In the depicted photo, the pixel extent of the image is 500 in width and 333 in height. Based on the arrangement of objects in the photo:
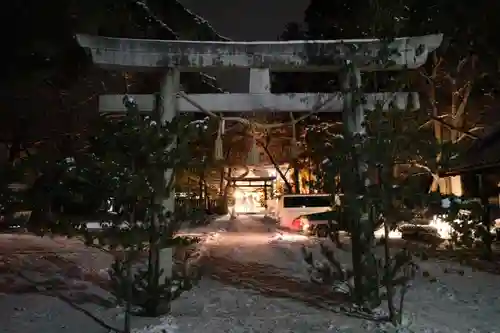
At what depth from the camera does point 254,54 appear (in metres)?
8.77

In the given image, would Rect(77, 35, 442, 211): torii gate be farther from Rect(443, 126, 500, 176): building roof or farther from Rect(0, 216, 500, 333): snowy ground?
Rect(443, 126, 500, 176): building roof

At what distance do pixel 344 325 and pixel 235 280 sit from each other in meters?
3.98

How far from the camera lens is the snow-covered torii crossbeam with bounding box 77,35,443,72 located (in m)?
8.55

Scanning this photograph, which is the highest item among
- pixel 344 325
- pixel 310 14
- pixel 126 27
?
pixel 310 14

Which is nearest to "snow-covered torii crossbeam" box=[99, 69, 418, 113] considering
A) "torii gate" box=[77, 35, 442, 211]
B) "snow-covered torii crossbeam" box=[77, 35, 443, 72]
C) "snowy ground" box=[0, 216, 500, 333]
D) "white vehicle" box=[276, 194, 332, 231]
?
"torii gate" box=[77, 35, 442, 211]

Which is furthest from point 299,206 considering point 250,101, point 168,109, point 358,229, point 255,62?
point 358,229

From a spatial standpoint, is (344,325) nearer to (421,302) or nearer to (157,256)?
(421,302)

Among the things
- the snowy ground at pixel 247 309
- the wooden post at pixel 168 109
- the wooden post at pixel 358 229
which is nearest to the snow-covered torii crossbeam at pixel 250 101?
the wooden post at pixel 168 109

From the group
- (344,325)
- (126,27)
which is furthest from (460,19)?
(344,325)

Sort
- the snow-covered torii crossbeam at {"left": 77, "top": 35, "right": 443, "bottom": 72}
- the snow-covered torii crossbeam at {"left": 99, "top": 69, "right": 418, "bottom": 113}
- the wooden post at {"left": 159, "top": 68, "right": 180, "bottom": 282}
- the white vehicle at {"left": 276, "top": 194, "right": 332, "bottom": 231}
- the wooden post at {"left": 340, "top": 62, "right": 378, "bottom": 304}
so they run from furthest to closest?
the white vehicle at {"left": 276, "top": 194, "right": 332, "bottom": 231}
the snow-covered torii crossbeam at {"left": 99, "top": 69, "right": 418, "bottom": 113}
the snow-covered torii crossbeam at {"left": 77, "top": 35, "right": 443, "bottom": 72}
the wooden post at {"left": 159, "top": 68, "right": 180, "bottom": 282}
the wooden post at {"left": 340, "top": 62, "right": 378, "bottom": 304}

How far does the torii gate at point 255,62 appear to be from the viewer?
858cm

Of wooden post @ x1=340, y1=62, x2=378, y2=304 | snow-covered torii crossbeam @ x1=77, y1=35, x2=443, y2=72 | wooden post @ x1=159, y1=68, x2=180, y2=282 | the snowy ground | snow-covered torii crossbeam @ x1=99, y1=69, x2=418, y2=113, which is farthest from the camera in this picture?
snow-covered torii crossbeam @ x1=99, y1=69, x2=418, y2=113

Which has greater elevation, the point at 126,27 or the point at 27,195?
the point at 126,27

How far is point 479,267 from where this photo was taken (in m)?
11.9
